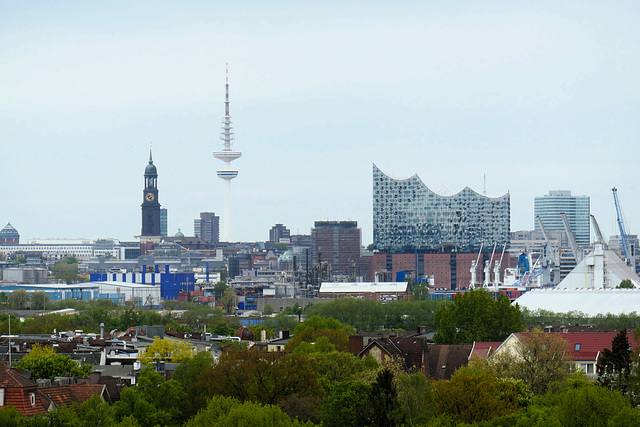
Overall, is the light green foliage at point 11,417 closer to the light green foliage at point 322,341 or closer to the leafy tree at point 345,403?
the leafy tree at point 345,403

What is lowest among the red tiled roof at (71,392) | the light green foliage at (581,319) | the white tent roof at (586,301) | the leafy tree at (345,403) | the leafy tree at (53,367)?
Answer: the leafy tree at (345,403)

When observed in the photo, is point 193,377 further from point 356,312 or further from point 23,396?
point 356,312

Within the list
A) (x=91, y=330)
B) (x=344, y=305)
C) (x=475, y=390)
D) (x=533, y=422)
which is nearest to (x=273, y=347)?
(x=91, y=330)

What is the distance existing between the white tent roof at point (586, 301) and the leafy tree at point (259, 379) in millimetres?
82789

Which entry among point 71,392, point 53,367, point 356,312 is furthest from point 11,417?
point 356,312

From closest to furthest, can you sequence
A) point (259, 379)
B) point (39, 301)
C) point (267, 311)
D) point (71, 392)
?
point (71, 392), point (259, 379), point (267, 311), point (39, 301)

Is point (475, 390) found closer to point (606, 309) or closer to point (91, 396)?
point (91, 396)

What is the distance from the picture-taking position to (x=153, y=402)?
52.8 metres

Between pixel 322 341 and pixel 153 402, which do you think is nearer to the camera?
pixel 153 402

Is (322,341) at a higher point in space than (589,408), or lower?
higher

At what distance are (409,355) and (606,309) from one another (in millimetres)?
67681

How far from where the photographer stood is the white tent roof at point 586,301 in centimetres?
13900

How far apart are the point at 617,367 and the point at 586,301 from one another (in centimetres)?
8698

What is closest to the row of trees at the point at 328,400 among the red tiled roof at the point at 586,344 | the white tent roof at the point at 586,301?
the red tiled roof at the point at 586,344
